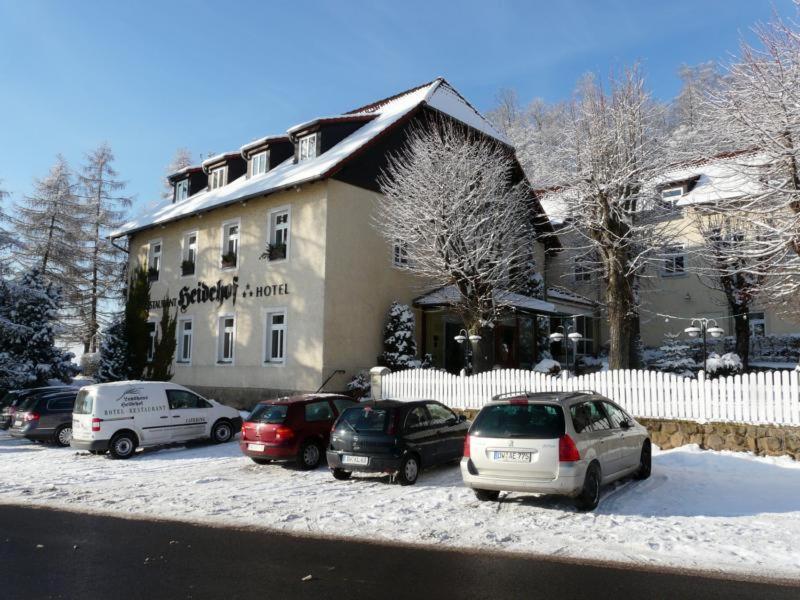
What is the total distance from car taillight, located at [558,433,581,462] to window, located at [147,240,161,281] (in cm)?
2385

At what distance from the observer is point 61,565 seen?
633cm

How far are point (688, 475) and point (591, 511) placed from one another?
11.0ft

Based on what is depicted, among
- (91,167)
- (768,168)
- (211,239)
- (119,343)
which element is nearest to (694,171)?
(768,168)

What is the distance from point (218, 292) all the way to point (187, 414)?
9.26 m

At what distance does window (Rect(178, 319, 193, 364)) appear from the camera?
84.0 ft

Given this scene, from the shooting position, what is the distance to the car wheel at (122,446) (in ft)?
46.1

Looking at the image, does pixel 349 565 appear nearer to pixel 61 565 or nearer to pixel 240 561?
pixel 240 561

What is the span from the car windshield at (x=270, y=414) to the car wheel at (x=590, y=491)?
20.2 feet

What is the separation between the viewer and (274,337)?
2188 cm

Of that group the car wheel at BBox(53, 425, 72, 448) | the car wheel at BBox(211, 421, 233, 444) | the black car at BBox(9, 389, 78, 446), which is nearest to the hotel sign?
the car wheel at BBox(211, 421, 233, 444)

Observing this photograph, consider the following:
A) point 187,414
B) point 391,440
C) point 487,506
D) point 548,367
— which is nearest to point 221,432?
point 187,414

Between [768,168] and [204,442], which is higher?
[768,168]

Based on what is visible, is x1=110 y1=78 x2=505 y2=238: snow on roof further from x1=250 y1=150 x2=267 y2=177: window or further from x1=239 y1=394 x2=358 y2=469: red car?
x1=239 y1=394 x2=358 y2=469: red car

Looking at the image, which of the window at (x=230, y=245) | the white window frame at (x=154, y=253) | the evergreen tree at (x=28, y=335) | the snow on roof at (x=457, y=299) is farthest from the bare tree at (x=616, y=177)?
the evergreen tree at (x=28, y=335)
